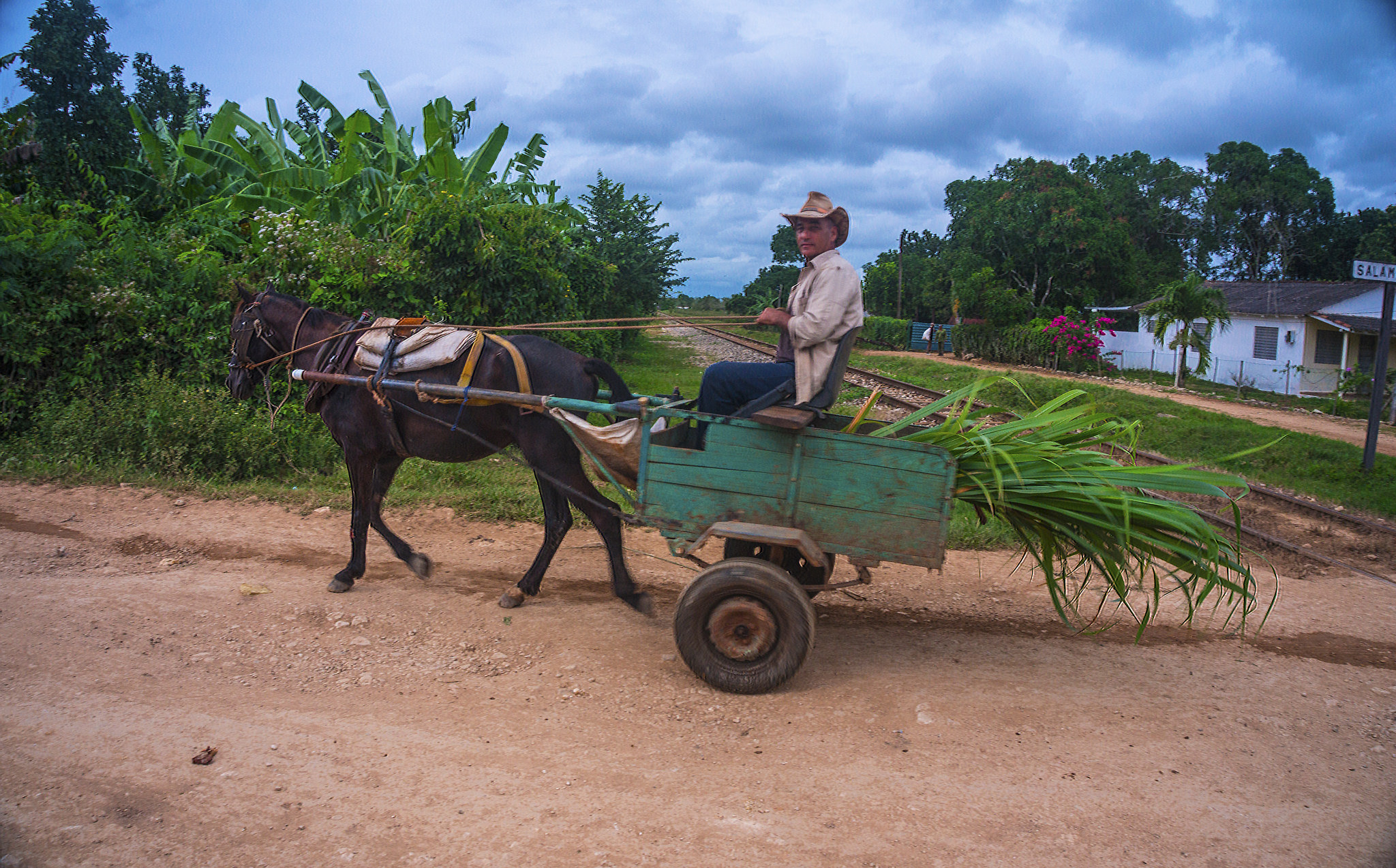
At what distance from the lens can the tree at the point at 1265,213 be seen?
36.5 m

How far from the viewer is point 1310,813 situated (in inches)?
125

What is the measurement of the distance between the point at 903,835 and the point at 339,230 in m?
9.17

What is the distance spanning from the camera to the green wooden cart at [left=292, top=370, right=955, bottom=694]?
3740 mm

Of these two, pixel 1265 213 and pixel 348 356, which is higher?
pixel 1265 213

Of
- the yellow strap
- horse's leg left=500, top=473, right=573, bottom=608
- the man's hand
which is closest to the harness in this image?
the yellow strap

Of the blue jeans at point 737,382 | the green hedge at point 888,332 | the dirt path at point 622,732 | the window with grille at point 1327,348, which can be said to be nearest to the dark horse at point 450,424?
the dirt path at point 622,732

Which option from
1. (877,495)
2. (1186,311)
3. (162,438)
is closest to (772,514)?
(877,495)

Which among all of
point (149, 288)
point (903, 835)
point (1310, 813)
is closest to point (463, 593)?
point (903, 835)

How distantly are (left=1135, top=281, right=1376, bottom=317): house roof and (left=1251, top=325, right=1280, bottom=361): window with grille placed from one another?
1.55 feet

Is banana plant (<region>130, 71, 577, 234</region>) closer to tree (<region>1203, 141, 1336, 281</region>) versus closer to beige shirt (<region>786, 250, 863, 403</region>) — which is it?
beige shirt (<region>786, 250, 863, 403</region>)

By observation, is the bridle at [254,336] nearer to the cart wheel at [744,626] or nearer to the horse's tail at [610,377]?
the horse's tail at [610,377]

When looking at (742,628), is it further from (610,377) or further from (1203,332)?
(1203,332)

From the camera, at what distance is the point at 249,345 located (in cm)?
549

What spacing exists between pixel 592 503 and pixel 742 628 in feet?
4.31
